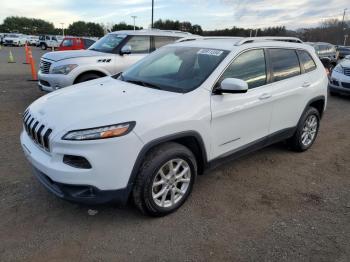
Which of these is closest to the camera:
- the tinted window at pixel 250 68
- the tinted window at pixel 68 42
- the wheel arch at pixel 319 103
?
the tinted window at pixel 250 68

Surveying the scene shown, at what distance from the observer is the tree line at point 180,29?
1950 inches

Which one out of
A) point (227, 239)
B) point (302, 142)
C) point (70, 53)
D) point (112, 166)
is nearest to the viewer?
point (112, 166)

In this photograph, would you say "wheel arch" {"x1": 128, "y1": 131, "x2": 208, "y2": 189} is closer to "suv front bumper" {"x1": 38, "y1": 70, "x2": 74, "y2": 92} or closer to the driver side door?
the driver side door

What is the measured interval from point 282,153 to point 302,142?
0.35m

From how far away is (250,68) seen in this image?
13.3 feet

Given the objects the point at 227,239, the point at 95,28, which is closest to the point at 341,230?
the point at 227,239

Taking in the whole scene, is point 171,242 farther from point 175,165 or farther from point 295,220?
point 295,220

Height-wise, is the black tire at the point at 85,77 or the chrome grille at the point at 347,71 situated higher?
the chrome grille at the point at 347,71

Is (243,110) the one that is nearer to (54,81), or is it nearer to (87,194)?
(87,194)

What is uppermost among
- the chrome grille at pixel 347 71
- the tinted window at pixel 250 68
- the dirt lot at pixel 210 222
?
the tinted window at pixel 250 68

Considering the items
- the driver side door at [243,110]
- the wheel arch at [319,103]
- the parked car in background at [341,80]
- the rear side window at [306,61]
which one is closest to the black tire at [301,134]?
the wheel arch at [319,103]

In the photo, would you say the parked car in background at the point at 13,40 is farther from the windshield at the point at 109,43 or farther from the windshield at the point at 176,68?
the windshield at the point at 176,68

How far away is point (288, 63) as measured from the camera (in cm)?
469

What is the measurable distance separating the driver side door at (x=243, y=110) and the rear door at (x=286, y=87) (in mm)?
161
